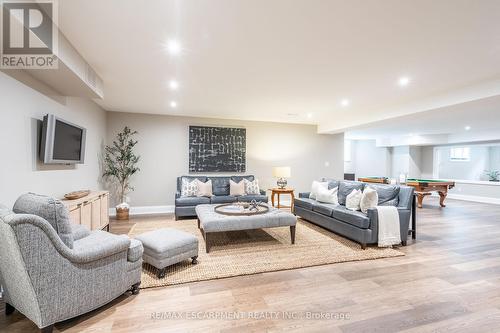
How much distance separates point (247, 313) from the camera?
2.07 m

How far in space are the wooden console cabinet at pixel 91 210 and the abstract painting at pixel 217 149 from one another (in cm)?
248

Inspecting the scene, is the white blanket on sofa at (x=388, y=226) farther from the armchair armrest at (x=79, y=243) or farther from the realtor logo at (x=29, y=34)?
the realtor logo at (x=29, y=34)

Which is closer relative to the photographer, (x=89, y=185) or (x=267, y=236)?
(x=267, y=236)

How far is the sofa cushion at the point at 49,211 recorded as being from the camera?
5.73 ft

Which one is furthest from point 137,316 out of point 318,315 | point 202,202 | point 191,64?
point 202,202

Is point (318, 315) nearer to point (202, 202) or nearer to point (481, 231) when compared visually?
Result: point (202, 202)

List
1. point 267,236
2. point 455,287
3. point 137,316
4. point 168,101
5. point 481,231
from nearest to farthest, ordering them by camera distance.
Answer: point 137,316
point 455,287
point 267,236
point 481,231
point 168,101

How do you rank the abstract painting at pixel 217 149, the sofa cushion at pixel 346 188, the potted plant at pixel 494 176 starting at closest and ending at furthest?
the sofa cushion at pixel 346 188 → the abstract painting at pixel 217 149 → the potted plant at pixel 494 176

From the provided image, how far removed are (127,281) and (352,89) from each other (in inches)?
163

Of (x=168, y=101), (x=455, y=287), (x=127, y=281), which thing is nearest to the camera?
(x=127, y=281)

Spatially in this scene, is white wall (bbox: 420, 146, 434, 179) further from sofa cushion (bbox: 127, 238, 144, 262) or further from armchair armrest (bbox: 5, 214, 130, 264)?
armchair armrest (bbox: 5, 214, 130, 264)

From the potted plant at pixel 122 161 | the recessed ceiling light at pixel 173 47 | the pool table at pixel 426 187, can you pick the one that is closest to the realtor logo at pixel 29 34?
the recessed ceiling light at pixel 173 47

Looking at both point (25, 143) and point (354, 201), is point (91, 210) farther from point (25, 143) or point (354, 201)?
point (354, 201)

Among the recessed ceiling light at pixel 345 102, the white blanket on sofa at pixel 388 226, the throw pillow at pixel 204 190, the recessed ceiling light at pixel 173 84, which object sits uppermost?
the recessed ceiling light at pixel 345 102
